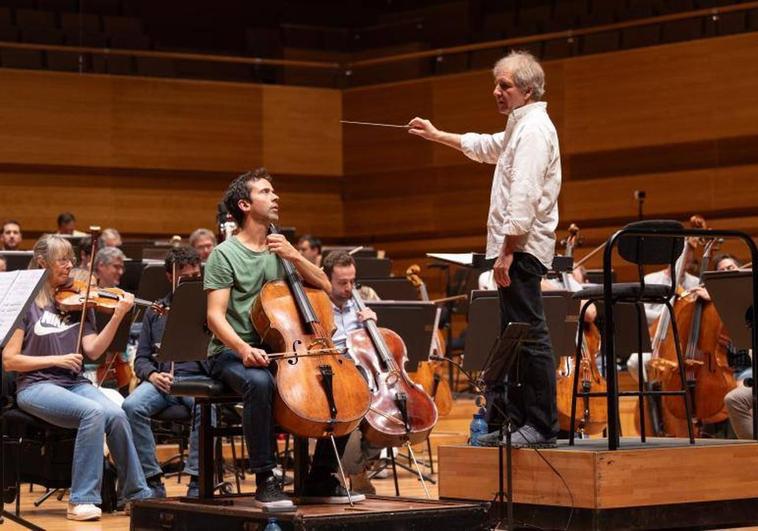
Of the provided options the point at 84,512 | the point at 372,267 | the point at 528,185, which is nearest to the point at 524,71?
the point at 528,185

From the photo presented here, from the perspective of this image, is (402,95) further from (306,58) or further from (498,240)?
(498,240)

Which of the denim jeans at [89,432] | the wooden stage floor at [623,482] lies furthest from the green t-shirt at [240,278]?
the denim jeans at [89,432]

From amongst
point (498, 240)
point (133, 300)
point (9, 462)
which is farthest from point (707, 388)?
point (9, 462)

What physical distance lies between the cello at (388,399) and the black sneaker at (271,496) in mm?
1238

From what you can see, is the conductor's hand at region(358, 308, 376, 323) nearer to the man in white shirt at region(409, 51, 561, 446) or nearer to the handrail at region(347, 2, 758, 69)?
the man in white shirt at region(409, 51, 561, 446)

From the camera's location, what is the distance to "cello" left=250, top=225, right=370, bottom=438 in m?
4.35

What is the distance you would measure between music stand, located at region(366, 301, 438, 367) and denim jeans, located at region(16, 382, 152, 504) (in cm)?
146

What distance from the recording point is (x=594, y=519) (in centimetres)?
455

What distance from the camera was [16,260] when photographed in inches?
288

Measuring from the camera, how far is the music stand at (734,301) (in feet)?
19.6

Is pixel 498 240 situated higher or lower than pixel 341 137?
lower

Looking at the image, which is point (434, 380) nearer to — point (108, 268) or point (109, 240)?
point (108, 268)

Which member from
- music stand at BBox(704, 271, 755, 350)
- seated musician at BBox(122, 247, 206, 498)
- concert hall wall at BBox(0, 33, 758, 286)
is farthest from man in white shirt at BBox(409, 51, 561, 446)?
concert hall wall at BBox(0, 33, 758, 286)

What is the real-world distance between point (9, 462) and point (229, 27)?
324 inches
